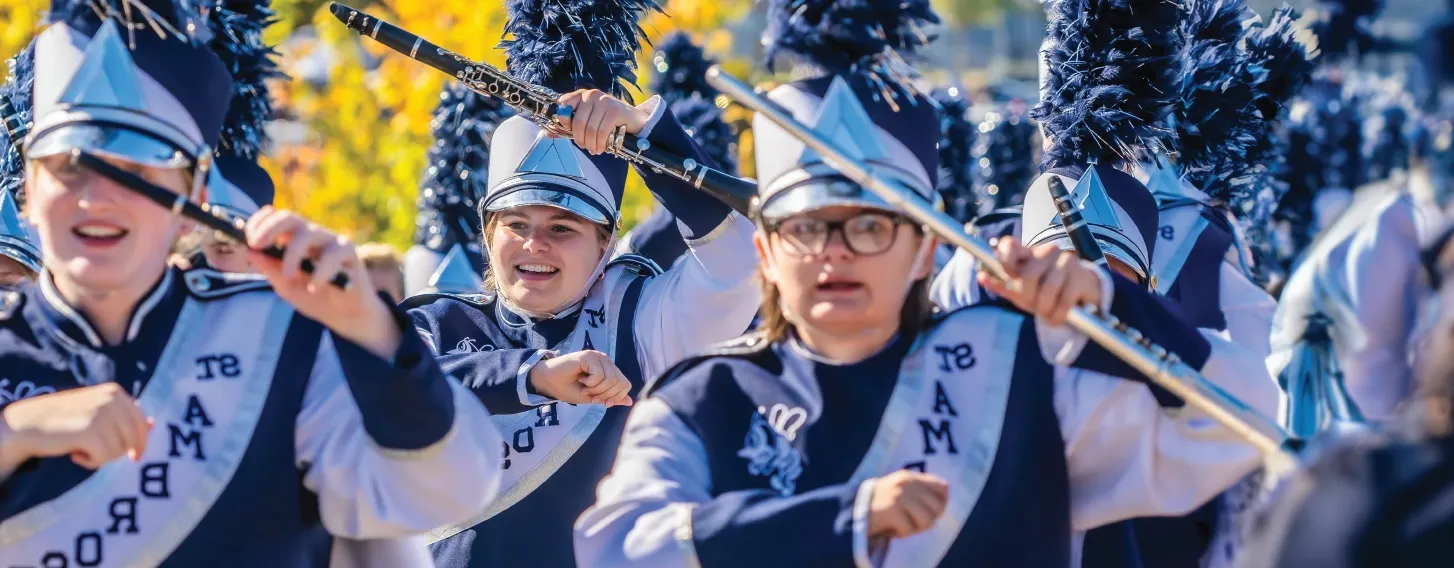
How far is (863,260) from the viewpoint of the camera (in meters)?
3.53

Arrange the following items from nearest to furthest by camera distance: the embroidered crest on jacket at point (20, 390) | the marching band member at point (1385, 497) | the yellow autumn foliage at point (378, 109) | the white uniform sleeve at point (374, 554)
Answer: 1. the marching band member at point (1385, 497)
2. the embroidered crest on jacket at point (20, 390)
3. the white uniform sleeve at point (374, 554)
4. the yellow autumn foliage at point (378, 109)

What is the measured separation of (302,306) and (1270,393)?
1809 mm

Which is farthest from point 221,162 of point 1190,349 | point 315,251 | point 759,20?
point 759,20

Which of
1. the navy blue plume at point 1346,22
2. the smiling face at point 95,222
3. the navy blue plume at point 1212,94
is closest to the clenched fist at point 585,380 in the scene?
the smiling face at point 95,222

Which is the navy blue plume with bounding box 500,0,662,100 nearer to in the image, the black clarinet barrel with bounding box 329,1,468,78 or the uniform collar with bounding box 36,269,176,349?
the black clarinet barrel with bounding box 329,1,468,78

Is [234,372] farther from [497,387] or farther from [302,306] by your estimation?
[497,387]

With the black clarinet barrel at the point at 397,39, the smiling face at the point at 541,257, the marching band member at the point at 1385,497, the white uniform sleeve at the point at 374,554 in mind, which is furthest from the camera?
the smiling face at the point at 541,257

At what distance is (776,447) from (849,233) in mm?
405

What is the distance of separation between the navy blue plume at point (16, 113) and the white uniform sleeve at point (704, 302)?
164 centimetres

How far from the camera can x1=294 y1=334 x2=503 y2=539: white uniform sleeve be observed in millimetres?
3348

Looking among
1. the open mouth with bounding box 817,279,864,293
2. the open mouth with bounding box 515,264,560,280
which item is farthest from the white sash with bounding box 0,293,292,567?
the open mouth with bounding box 515,264,560,280

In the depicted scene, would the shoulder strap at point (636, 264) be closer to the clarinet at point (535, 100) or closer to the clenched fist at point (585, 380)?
the clarinet at point (535, 100)

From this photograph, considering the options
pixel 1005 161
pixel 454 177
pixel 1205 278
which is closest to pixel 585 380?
pixel 1205 278

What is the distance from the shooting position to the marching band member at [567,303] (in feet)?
16.9
